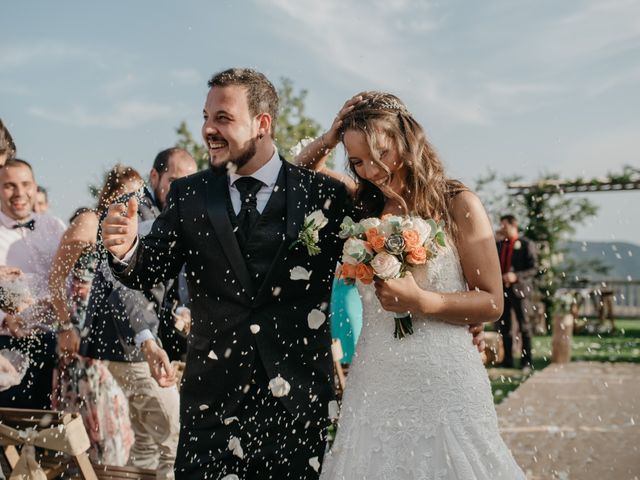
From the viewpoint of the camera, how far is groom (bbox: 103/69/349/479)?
292cm

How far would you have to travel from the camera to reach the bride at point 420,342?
2768mm

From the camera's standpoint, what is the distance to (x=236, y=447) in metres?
2.91

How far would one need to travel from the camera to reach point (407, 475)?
2744 mm

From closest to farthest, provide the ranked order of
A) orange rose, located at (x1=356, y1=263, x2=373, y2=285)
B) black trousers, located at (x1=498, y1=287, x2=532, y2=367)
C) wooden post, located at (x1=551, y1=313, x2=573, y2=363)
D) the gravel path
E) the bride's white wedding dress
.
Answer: the bride's white wedding dress
orange rose, located at (x1=356, y1=263, x2=373, y2=285)
the gravel path
black trousers, located at (x1=498, y1=287, x2=532, y2=367)
wooden post, located at (x1=551, y1=313, x2=573, y2=363)

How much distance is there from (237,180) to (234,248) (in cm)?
36

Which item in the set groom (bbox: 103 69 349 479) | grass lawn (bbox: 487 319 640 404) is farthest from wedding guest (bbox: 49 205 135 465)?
grass lawn (bbox: 487 319 640 404)

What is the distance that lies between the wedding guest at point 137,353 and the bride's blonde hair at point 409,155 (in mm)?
2003

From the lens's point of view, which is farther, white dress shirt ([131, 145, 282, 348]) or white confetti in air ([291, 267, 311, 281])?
white dress shirt ([131, 145, 282, 348])

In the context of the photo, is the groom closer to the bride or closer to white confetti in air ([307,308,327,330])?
white confetti in air ([307,308,327,330])

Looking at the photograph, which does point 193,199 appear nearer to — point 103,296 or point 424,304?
point 424,304

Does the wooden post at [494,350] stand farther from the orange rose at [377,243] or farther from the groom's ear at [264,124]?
the orange rose at [377,243]

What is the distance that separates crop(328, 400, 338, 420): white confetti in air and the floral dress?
95.8 inches

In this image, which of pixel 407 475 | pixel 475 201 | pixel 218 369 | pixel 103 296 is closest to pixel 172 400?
pixel 103 296

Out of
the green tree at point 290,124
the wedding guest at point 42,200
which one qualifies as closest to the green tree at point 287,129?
the green tree at point 290,124
